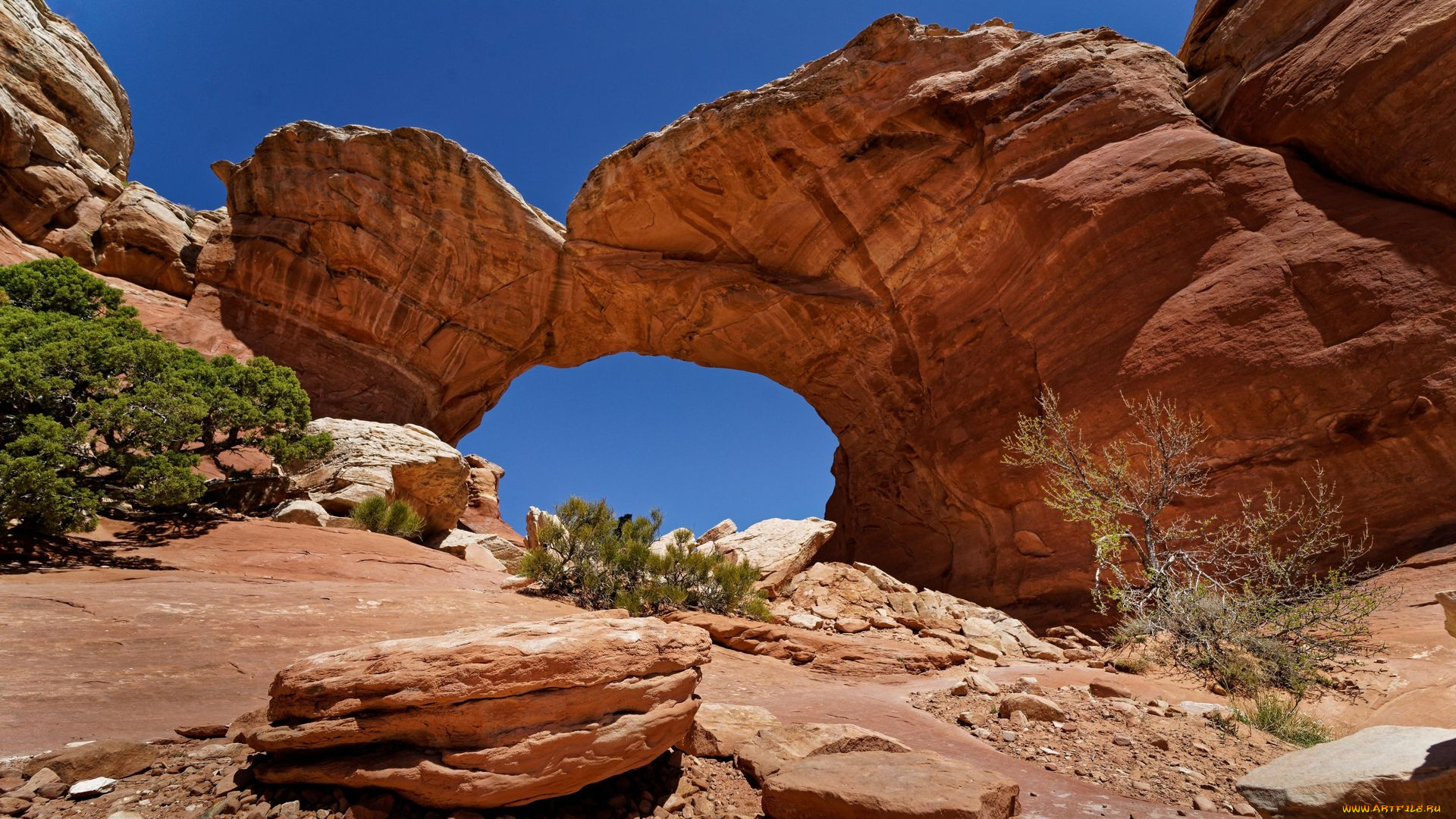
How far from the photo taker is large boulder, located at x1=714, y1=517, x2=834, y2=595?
49.2 ft

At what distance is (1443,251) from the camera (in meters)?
11.2

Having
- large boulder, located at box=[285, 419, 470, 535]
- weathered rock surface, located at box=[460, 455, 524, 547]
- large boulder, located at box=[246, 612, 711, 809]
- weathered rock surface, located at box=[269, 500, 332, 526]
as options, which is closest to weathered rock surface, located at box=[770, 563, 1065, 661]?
large boulder, located at box=[246, 612, 711, 809]

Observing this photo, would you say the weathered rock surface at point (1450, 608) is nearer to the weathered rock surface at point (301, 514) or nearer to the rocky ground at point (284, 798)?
the rocky ground at point (284, 798)

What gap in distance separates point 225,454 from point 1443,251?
2735cm

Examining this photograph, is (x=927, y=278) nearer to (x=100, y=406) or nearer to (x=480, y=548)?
(x=480, y=548)

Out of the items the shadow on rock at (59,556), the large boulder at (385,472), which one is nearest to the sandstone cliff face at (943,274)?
the large boulder at (385,472)

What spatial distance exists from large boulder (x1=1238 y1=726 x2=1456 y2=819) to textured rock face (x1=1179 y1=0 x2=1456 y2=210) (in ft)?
45.0

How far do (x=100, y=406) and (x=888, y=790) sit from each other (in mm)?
14468

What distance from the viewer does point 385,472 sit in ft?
59.7

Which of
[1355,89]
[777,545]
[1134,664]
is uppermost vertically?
[1355,89]

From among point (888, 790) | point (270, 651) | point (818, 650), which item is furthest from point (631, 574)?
point (888, 790)

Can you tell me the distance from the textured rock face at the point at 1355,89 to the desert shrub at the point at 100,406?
73.8ft

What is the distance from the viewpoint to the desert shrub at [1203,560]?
856 cm

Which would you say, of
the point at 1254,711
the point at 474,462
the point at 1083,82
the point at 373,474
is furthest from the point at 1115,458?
the point at 474,462
